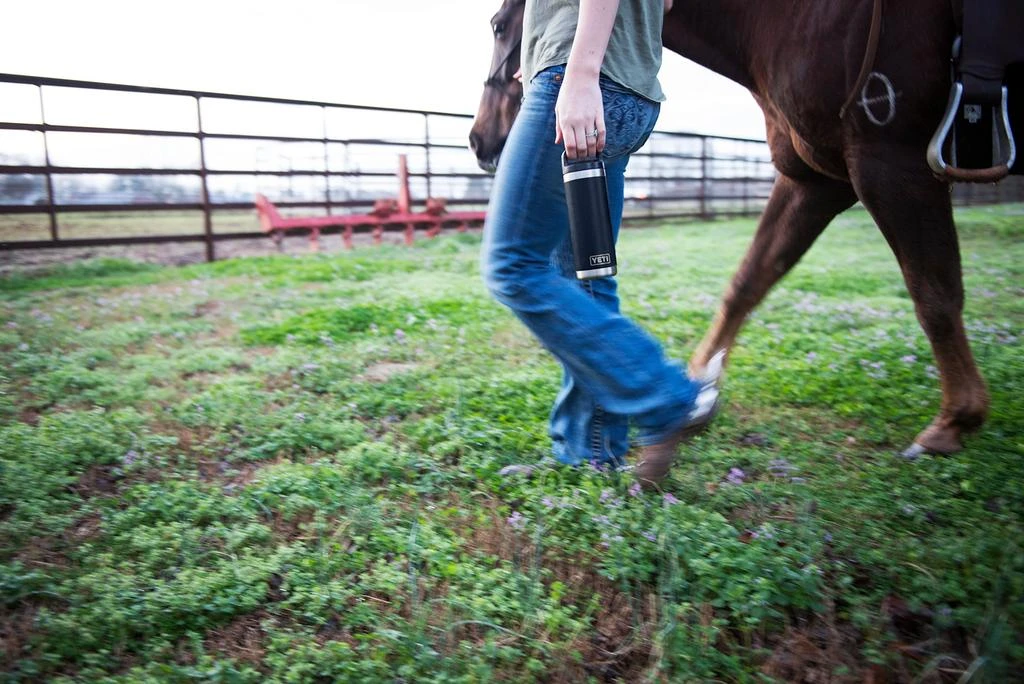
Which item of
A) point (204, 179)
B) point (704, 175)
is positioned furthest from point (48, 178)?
point (704, 175)

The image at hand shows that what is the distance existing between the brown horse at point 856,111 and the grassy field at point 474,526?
1.66 ft

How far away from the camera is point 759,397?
283cm

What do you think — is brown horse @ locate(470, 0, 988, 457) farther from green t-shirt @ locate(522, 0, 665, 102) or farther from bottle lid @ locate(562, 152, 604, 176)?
bottle lid @ locate(562, 152, 604, 176)

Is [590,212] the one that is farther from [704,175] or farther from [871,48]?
[704,175]

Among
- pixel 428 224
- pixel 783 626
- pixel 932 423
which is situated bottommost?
pixel 783 626

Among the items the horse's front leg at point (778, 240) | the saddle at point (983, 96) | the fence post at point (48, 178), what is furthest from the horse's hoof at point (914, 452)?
the fence post at point (48, 178)

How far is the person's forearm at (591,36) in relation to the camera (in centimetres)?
158

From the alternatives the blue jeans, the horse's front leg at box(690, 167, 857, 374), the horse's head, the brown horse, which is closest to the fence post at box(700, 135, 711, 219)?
the horse's front leg at box(690, 167, 857, 374)

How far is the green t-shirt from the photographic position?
1.71 m

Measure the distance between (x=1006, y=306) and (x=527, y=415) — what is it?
11.6 feet

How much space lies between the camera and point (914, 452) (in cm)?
224

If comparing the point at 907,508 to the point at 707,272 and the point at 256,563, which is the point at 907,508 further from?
the point at 707,272

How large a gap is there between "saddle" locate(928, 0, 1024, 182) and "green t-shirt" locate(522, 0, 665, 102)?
82 cm

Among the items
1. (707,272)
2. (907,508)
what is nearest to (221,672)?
(907,508)
